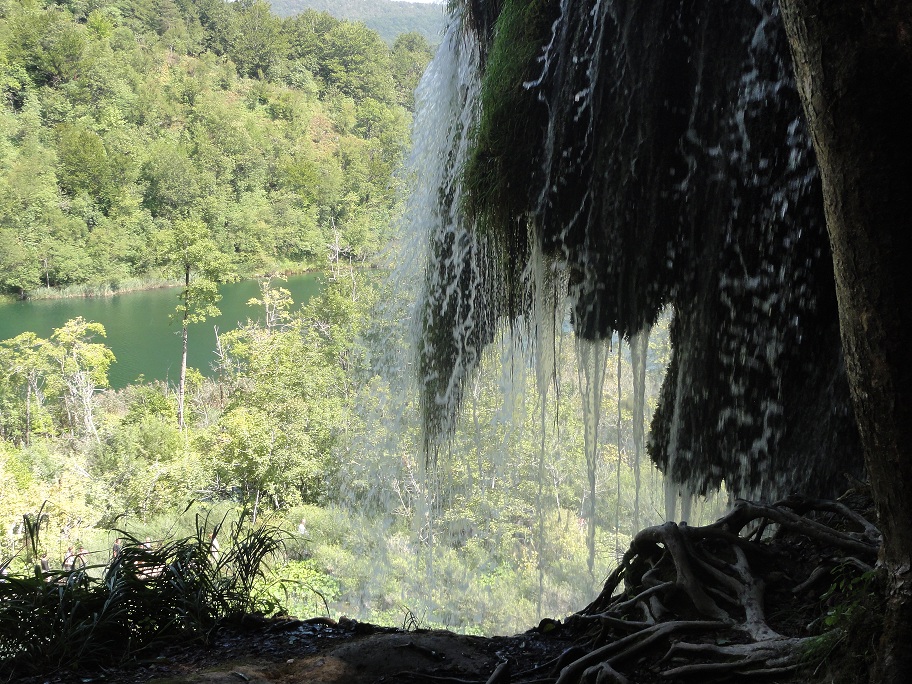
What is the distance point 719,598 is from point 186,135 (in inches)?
3200

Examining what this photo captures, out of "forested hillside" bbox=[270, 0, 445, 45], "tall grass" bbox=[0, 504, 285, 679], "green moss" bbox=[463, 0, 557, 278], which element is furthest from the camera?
"forested hillside" bbox=[270, 0, 445, 45]

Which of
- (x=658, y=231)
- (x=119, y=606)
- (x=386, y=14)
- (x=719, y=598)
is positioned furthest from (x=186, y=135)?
(x=386, y=14)

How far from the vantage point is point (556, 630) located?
10.7 ft

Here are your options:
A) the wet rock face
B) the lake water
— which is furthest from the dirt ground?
the lake water

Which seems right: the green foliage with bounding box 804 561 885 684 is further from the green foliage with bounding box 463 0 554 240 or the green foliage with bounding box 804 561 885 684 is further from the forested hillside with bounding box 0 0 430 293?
the forested hillside with bounding box 0 0 430 293

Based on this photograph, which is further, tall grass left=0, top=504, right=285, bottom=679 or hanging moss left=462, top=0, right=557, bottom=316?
hanging moss left=462, top=0, right=557, bottom=316

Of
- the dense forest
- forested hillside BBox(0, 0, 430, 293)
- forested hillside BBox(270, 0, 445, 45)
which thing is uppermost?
forested hillside BBox(270, 0, 445, 45)

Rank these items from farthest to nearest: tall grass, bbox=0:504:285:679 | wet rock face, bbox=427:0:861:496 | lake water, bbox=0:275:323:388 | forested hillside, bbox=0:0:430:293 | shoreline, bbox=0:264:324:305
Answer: forested hillside, bbox=0:0:430:293 < shoreline, bbox=0:264:324:305 < lake water, bbox=0:275:323:388 < wet rock face, bbox=427:0:861:496 < tall grass, bbox=0:504:285:679

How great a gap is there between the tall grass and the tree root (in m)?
1.51

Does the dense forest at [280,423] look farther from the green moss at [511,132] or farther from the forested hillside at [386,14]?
the forested hillside at [386,14]

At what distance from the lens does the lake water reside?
4033 cm

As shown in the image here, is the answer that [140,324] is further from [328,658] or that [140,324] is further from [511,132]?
[328,658]

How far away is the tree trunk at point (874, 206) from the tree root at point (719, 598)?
→ 61 cm

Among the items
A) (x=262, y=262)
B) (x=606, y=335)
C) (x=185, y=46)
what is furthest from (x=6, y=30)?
(x=606, y=335)
